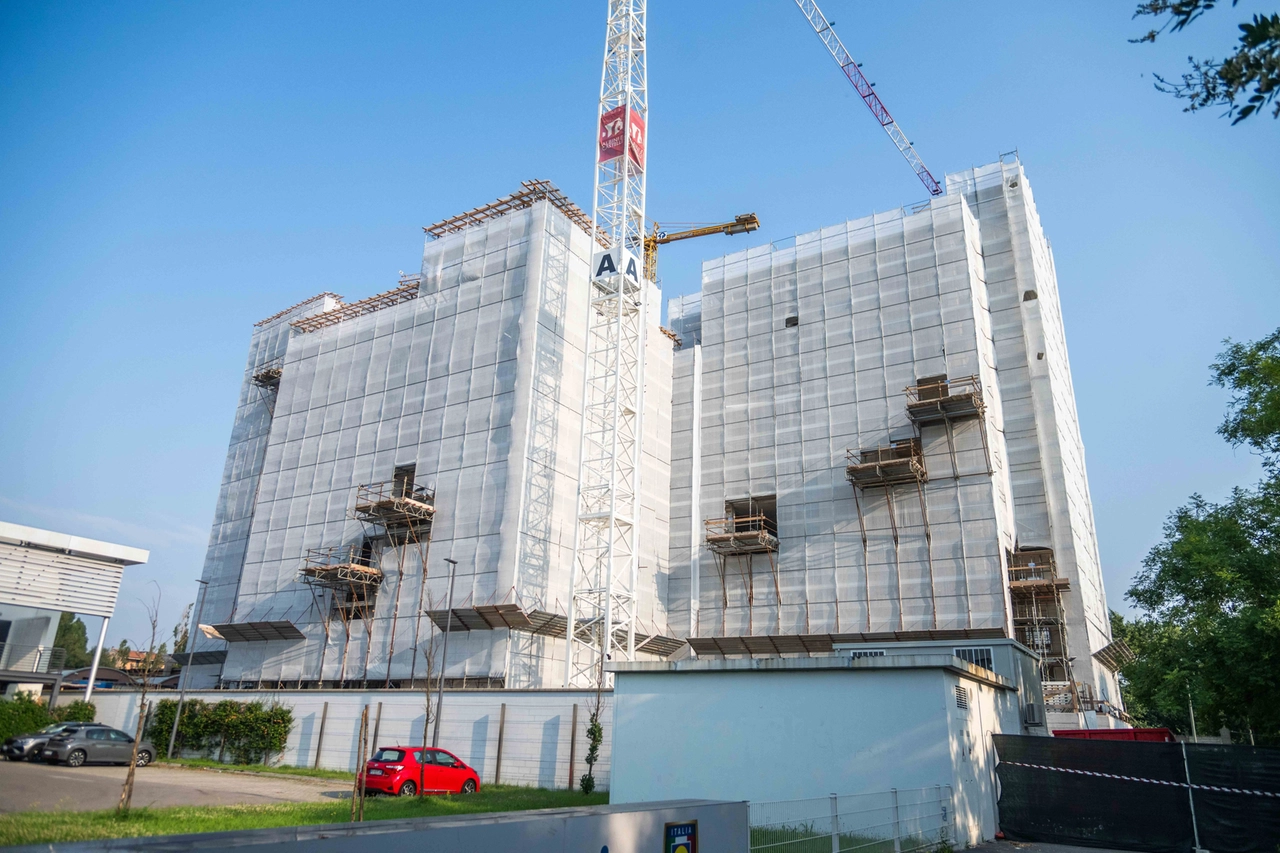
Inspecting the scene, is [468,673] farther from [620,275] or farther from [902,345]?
[902,345]

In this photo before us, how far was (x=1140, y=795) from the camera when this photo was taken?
16484 mm

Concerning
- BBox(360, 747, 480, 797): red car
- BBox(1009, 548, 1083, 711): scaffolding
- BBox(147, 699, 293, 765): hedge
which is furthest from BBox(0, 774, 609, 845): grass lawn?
BBox(1009, 548, 1083, 711): scaffolding

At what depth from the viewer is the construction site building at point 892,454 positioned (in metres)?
38.2

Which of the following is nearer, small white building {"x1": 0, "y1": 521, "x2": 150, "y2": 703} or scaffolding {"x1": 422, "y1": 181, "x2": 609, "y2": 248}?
small white building {"x1": 0, "y1": 521, "x2": 150, "y2": 703}

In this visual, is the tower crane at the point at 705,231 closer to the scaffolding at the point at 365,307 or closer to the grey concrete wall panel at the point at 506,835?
the scaffolding at the point at 365,307

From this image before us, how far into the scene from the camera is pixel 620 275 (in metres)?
39.6

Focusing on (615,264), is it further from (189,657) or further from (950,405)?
(189,657)

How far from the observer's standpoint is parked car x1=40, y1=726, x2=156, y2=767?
A: 24.0m

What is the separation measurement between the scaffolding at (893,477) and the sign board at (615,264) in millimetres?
13628

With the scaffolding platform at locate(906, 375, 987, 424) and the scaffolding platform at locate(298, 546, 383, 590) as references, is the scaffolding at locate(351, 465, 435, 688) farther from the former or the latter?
the scaffolding platform at locate(906, 375, 987, 424)

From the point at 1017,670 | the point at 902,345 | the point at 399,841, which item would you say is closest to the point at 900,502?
the point at 902,345

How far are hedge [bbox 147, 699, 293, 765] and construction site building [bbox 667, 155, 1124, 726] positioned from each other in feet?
61.2

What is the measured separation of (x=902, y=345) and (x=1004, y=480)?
802cm

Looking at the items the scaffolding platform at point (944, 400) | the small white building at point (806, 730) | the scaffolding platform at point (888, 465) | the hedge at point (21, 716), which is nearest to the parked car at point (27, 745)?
the hedge at point (21, 716)
